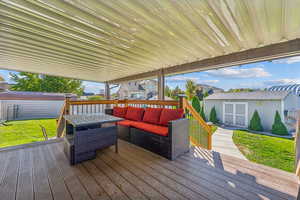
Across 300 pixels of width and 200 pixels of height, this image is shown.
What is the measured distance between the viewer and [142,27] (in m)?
2.24

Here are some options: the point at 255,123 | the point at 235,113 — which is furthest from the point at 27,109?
the point at 255,123

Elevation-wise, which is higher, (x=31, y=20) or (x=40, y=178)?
(x=31, y=20)

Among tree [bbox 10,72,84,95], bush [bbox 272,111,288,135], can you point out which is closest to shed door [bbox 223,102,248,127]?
bush [bbox 272,111,288,135]

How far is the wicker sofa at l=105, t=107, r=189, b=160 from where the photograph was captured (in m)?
2.45

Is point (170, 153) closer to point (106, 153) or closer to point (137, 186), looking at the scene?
point (137, 186)

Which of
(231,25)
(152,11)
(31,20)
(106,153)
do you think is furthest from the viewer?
(106,153)

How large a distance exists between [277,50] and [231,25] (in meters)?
1.53

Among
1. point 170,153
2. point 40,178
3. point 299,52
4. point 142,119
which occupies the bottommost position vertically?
point 40,178

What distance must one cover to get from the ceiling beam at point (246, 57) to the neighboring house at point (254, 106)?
7.61m

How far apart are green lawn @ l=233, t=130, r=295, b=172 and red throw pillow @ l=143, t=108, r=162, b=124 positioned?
12.6ft

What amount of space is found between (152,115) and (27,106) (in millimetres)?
11760

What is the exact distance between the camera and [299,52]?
2562 millimetres

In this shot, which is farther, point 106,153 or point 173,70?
point 173,70

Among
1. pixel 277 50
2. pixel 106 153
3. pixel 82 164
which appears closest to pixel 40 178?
pixel 82 164
